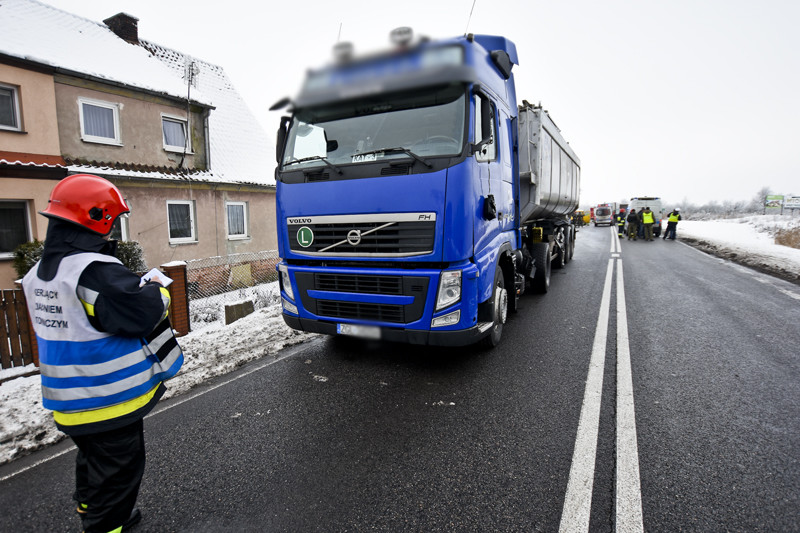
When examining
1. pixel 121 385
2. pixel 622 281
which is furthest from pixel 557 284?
pixel 121 385

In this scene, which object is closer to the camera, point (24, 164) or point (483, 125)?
point (483, 125)

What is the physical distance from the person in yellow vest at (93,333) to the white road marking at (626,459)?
262 centimetres

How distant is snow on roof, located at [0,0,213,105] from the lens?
9741 mm

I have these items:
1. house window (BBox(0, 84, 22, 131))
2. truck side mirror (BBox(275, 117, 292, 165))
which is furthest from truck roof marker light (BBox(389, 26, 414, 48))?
house window (BBox(0, 84, 22, 131))

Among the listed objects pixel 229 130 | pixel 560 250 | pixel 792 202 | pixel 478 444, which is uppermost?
pixel 229 130

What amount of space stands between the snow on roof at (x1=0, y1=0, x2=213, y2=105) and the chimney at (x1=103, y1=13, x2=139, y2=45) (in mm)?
424

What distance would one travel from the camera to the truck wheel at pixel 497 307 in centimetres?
425

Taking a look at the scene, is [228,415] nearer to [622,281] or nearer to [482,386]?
[482,386]

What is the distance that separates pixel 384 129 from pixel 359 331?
203 cm

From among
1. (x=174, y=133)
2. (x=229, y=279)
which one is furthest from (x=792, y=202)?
(x=174, y=133)

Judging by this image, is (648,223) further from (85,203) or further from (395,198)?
(85,203)

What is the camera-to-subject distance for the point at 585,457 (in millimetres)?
2613

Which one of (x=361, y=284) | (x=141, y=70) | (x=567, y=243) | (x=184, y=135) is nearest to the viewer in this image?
(x=361, y=284)

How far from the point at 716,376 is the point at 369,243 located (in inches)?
145
